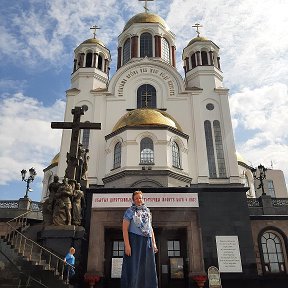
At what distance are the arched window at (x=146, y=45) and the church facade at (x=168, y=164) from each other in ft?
0.37

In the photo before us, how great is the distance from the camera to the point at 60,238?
1164 cm

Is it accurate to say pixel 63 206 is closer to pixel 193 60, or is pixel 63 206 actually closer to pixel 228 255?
pixel 228 255

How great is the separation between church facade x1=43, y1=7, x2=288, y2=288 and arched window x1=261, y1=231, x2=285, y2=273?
0.18 feet

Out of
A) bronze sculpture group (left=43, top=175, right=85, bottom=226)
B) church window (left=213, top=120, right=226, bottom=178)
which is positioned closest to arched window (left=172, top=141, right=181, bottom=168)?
church window (left=213, top=120, right=226, bottom=178)

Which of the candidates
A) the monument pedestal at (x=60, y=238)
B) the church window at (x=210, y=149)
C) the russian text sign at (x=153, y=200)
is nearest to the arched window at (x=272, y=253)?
the russian text sign at (x=153, y=200)

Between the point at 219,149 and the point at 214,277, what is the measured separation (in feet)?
49.9

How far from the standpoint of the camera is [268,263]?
17750 mm

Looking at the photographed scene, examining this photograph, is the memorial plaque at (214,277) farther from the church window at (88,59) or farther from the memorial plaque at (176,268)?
the church window at (88,59)

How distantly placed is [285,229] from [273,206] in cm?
266

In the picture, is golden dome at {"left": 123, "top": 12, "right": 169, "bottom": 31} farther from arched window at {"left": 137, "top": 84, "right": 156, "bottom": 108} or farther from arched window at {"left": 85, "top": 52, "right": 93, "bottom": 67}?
arched window at {"left": 137, "top": 84, "right": 156, "bottom": 108}

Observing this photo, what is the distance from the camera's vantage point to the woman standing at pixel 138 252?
537 cm

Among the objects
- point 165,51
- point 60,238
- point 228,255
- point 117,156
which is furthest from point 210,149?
point 60,238

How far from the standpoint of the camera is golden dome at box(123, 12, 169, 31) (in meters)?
35.6

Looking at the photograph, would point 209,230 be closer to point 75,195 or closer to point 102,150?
point 75,195
